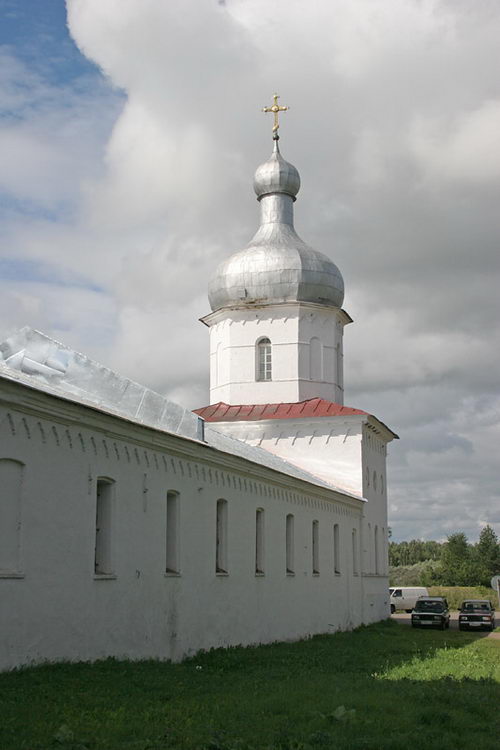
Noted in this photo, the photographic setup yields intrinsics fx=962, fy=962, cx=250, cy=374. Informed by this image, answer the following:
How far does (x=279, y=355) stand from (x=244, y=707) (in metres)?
24.4

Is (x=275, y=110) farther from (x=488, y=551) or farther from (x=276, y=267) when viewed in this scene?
(x=488, y=551)

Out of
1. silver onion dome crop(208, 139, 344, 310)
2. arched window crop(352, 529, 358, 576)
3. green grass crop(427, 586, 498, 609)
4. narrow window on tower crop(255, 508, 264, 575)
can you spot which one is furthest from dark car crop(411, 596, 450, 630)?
green grass crop(427, 586, 498, 609)

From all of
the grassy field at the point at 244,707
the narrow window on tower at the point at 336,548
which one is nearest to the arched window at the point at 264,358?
the narrow window on tower at the point at 336,548

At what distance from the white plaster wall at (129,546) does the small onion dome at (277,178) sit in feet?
51.2

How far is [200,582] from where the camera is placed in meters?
18.9

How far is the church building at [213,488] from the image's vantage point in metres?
13.3

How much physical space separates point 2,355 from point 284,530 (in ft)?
31.2

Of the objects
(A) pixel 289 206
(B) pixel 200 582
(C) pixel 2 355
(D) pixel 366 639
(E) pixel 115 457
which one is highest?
(A) pixel 289 206

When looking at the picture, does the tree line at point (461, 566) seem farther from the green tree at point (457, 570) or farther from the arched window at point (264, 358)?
the arched window at point (264, 358)

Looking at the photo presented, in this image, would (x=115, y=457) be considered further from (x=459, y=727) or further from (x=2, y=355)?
(x=459, y=727)

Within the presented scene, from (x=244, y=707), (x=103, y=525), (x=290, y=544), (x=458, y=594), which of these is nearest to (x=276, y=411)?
(x=290, y=544)

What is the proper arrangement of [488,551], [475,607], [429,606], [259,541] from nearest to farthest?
[259,541], [429,606], [475,607], [488,551]

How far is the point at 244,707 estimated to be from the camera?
1106 centimetres

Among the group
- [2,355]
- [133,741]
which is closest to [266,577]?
[2,355]
